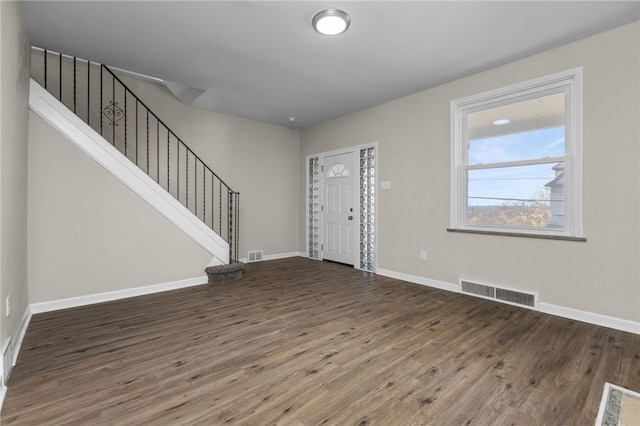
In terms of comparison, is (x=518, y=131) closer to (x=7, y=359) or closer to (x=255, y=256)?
(x=255, y=256)

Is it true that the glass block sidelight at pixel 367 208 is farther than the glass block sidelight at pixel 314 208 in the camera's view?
No

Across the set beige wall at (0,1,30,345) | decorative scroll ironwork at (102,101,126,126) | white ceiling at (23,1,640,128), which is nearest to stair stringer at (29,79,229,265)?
beige wall at (0,1,30,345)

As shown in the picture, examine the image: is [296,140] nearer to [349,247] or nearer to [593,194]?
[349,247]

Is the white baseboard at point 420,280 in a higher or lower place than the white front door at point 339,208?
lower

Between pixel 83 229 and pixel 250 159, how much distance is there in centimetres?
309

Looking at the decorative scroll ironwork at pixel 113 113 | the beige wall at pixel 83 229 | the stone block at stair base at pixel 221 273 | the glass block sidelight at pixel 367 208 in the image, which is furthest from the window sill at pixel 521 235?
the decorative scroll ironwork at pixel 113 113

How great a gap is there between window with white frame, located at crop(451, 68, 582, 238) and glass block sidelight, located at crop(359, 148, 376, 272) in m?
1.40

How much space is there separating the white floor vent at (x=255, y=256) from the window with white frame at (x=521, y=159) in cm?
361

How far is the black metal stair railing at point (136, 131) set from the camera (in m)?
3.94

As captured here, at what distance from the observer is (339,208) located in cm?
563

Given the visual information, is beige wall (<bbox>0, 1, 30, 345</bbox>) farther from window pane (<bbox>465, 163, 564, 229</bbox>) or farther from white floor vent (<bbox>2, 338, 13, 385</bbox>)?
window pane (<bbox>465, 163, 564, 229</bbox>)

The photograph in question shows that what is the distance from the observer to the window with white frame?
3031 millimetres

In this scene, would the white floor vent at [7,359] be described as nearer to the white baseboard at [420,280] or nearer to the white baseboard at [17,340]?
the white baseboard at [17,340]

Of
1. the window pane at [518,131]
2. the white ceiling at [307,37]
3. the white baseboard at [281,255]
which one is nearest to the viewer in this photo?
the white ceiling at [307,37]
